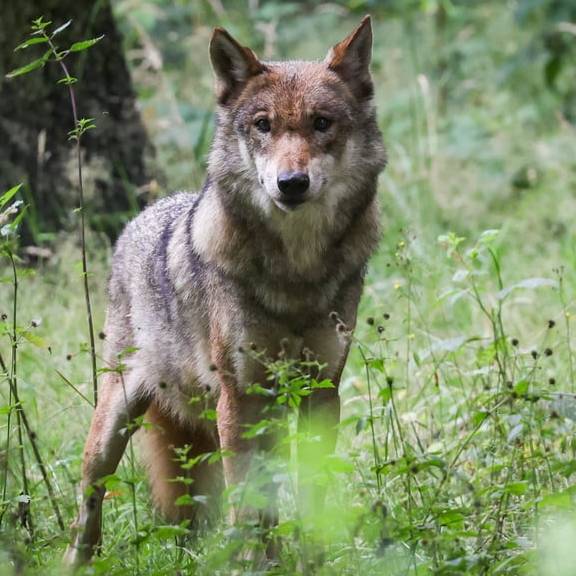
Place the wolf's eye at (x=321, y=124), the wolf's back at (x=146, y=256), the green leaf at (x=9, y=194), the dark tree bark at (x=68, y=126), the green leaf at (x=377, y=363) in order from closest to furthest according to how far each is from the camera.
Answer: the green leaf at (x=377, y=363)
the green leaf at (x=9, y=194)
the wolf's eye at (x=321, y=124)
the wolf's back at (x=146, y=256)
the dark tree bark at (x=68, y=126)

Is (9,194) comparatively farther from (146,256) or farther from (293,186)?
(146,256)

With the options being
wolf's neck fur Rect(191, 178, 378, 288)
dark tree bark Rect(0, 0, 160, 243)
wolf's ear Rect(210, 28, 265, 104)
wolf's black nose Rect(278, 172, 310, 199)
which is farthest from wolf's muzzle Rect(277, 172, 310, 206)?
dark tree bark Rect(0, 0, 160, 243)

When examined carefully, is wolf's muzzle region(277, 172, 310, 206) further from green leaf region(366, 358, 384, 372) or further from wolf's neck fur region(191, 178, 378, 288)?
green leaf region(366, 358, 384, 372)

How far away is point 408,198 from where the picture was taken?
8.17m

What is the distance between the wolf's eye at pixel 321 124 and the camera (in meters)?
4.11

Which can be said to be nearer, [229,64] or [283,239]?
[283,239]

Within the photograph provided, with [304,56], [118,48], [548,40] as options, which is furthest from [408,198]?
[304,56]

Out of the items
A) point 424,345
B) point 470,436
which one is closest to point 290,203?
point 470,436

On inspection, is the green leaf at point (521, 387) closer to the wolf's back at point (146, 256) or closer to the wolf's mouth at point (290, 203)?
the wolf's mouth at point (290, 203)

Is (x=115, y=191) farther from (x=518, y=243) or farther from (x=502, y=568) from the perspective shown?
(x=502, y=568)

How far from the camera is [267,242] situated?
4273mm

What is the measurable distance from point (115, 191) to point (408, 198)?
7.10 ft

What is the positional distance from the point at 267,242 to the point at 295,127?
0.48m

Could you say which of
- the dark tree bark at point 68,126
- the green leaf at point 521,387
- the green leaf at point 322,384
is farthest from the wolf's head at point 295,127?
the dark tree bark at point 68,126
